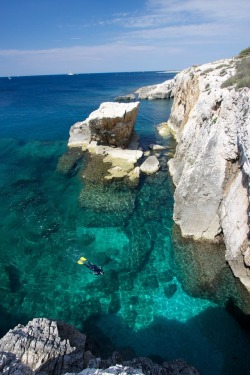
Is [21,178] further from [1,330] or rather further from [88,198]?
[1,330]

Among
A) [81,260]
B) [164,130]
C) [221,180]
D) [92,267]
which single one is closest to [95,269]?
[92,267]

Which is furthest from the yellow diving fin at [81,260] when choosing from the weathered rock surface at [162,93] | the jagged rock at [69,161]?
the weathered rock surface at [162,93]

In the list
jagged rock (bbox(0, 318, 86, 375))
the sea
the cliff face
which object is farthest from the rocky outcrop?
the cliff face

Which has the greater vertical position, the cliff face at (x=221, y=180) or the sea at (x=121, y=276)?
the cliff face at (x=221, y=180)

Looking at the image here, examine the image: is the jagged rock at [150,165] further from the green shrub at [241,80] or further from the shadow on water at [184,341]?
the shadow on water at [184,341]

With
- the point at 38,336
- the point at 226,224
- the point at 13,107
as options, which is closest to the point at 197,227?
the point at 226,224

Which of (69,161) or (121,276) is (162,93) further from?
(121,276)

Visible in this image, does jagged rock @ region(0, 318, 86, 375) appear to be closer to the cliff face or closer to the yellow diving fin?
the yellow diving fin
